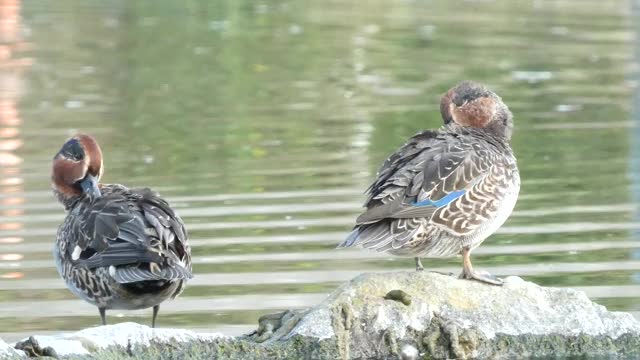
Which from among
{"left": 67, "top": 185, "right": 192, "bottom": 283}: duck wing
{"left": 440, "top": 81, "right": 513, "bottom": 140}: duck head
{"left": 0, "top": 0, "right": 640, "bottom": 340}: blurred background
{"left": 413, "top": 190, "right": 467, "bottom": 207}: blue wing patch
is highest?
{"left": 440, "top": 81, "right": 513, "bottom": 140}: duck head

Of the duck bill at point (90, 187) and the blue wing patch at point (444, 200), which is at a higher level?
the blue wing patch at point (444, 200)

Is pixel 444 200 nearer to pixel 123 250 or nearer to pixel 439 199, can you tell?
pixel 439 199

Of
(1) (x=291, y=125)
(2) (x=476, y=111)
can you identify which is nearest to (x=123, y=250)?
(2) (x=476, y=111)

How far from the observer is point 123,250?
8.06 metres

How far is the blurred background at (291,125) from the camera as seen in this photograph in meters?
10.2

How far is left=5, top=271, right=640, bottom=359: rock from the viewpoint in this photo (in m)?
7.54

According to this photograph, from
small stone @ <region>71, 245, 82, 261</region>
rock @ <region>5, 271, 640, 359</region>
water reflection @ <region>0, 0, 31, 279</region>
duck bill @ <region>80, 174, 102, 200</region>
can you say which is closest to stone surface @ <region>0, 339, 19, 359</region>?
rock @ <region>5, 271, 640, 359</region>

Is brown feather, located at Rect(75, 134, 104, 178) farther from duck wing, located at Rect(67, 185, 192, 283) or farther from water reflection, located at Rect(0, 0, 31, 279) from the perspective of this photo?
water reflection, located at Rect(0, 0, 31, 279)

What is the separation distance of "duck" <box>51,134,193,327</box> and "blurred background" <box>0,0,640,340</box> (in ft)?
2.16

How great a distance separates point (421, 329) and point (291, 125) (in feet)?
27.2

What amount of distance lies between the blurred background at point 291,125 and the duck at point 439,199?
1.34m

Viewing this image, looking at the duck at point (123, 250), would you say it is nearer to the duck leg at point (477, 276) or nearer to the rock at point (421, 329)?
the rock at point (421, 329)

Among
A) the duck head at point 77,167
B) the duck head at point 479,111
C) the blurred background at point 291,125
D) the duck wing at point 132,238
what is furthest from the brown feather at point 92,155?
the duck head at point 479,111

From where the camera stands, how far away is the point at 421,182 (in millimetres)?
8109
